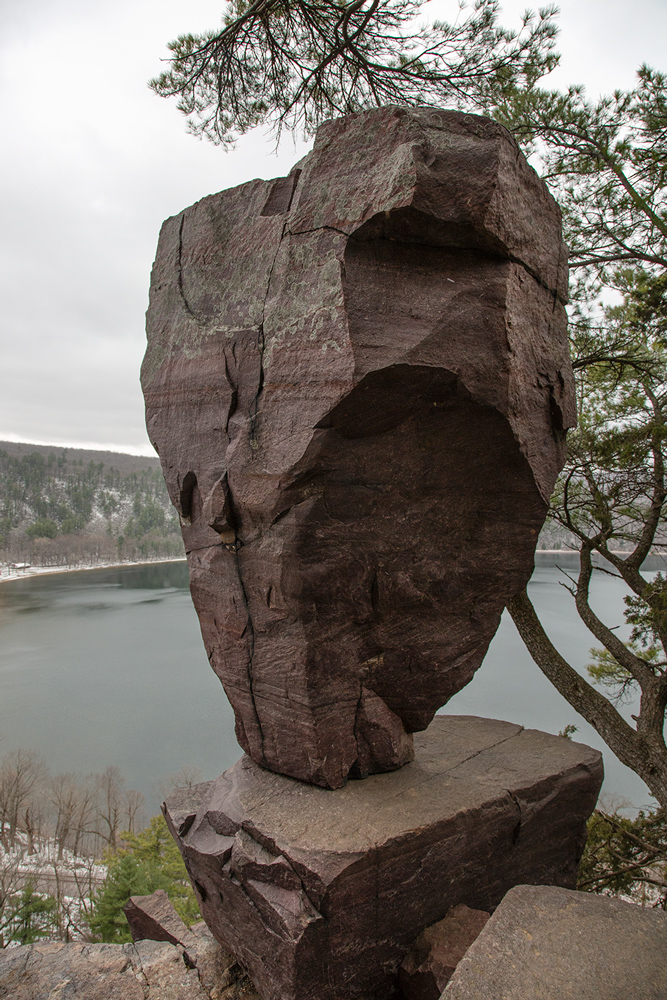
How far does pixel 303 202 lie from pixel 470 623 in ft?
6.11

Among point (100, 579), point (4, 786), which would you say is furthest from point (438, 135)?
point (100, 579)

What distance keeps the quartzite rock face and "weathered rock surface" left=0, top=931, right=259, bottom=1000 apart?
34.6 inches

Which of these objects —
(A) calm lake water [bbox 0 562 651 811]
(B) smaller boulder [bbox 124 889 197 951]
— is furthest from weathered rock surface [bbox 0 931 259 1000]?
(A) calm lake water [bbox 0 562 651 811]

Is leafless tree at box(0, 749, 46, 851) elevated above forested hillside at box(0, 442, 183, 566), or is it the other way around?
forested hillside at box(0, 442, 183, 566)

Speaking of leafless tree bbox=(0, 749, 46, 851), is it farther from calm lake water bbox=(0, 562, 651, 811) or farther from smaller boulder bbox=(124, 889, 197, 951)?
smaller boulder bbox=(124, 889, 197, 951)

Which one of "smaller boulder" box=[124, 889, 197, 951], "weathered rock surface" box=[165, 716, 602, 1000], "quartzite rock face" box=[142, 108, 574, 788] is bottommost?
"smaller boulder" box=[124, 889, 197, 951]

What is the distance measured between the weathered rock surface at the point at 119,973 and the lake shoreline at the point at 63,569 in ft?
94.1

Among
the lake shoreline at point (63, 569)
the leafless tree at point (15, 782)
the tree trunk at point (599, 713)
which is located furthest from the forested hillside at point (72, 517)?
the tree trunk at point (599, 713)

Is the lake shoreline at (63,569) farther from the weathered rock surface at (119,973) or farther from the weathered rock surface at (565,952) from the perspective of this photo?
the weathered rock surface at (565,952)

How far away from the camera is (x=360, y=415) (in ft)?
6.70

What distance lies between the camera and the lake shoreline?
2858cm

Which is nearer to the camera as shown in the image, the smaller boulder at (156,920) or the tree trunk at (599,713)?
the smaller boulder at (156,920)

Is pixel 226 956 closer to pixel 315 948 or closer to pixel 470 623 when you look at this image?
pixel 315 948

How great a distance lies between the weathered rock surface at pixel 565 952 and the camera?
154cm
